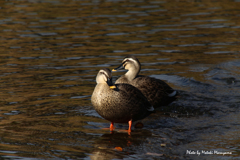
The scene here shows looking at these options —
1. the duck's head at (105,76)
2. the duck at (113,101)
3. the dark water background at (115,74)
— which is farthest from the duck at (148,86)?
the duck's head at (105,76)

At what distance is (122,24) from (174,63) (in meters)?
7.40

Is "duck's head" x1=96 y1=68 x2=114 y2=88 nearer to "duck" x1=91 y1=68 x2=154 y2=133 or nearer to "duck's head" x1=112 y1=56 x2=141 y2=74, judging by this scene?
"duck" x1=91 y1=68 x2=154 y2=133

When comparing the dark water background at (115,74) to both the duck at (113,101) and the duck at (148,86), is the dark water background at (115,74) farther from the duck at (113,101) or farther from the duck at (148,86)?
the duck at (113,101)

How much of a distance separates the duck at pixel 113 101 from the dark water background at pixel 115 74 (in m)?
0.45

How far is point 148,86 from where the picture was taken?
927 cm

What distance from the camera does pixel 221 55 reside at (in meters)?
14.7

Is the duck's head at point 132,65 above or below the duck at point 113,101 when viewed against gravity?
above

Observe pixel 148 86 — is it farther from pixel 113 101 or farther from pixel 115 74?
pixel 115 74

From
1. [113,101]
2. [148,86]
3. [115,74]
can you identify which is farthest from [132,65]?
[115,74]

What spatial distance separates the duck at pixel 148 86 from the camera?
924cm

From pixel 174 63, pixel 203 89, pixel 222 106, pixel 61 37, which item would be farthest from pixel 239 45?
pixel 61 37

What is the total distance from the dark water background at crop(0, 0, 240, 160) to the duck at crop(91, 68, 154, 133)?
45cm

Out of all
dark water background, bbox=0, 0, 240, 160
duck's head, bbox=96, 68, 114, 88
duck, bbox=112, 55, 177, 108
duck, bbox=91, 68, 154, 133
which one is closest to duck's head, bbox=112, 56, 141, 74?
duck, bbox=112, 55, 177, 108

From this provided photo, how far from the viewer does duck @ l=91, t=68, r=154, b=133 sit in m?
7.61
